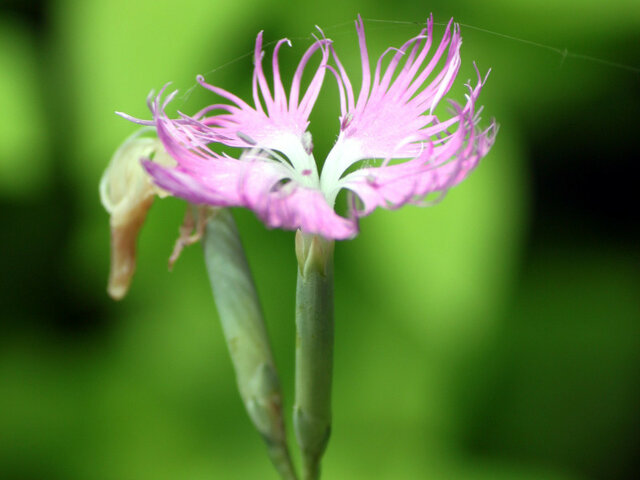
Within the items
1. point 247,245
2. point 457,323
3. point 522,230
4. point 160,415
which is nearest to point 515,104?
point 522,230

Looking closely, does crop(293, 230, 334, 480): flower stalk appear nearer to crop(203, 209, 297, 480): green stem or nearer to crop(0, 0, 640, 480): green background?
crop(203, 209, 297, 480): green stem

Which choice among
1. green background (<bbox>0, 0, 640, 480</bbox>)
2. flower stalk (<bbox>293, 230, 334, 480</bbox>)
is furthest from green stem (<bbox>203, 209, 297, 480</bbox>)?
green background (<bbox>0, 0, 640, 480</bbox>)

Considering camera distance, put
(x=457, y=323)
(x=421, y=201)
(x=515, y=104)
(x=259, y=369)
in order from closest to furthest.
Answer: (x=421, y=201), (x=259, y=369), (x=457, y=323), (x=515, y=104)

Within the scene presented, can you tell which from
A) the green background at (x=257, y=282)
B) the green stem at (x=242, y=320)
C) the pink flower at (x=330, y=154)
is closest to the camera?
the pink flower at (x=330, y=154)

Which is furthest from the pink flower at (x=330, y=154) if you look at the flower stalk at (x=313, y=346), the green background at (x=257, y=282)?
the green background at (x=257, y=282)

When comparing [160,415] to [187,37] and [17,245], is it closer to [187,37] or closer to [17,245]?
[17,245]

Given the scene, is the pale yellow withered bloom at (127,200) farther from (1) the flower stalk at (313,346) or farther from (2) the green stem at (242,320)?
(1) the flower stalk at (313,346)

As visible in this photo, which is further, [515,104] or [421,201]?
[515,104]
